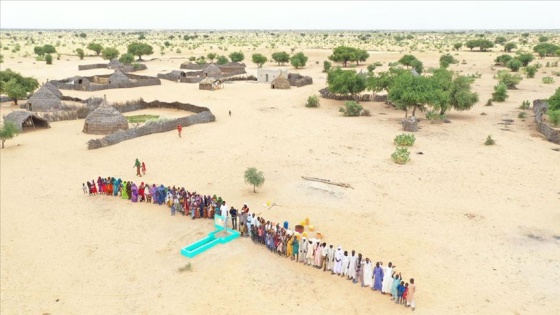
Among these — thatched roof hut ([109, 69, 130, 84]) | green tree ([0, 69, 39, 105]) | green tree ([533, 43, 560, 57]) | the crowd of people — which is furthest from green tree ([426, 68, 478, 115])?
green tree ([533, 43, 560, 57])

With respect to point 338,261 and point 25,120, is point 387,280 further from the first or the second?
point 25,120

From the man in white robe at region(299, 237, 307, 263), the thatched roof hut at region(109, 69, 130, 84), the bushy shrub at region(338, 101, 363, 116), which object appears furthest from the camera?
the thatched roof hut at region(109, 69, 130, 84)

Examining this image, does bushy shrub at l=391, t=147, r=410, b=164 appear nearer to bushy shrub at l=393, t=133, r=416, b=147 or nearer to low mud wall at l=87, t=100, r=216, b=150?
bushy shrub at l=393, t=133, r=416, b=147

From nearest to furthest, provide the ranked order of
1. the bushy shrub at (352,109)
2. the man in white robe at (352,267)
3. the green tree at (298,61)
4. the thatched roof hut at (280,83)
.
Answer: the man in white robe at (352,267), the bushy shrub at (352,109), the thatched roof hut at (280,83), the green tree at (298,61)

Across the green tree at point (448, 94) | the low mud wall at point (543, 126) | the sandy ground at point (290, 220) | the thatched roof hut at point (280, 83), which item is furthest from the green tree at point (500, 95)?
the thatched roof hut at point (280, 83)

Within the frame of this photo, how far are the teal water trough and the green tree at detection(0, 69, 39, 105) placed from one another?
26089mm

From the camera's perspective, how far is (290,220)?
1386 cm

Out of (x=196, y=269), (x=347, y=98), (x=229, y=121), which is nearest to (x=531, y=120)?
Answer: (x=347, y=98)

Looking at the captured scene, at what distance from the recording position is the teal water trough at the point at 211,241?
1198cm

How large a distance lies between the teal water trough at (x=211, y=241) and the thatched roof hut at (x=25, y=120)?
17.5 m

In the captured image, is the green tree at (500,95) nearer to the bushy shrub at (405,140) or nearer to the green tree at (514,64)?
the bushy shrub at (405,140)

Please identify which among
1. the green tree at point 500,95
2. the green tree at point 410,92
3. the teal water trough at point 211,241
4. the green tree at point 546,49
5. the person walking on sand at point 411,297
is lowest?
the teal water trough at point 211,241

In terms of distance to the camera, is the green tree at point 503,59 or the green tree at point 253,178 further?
the green tree at point 503,59

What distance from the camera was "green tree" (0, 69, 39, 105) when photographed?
32094 mm
